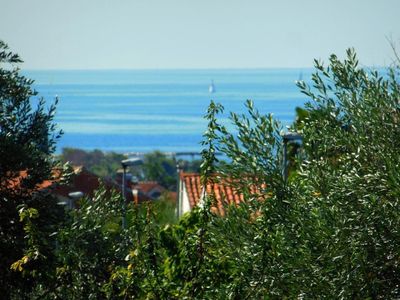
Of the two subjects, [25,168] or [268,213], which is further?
[25,168]

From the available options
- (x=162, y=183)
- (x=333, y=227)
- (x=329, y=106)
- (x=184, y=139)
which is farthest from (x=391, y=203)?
(x=184, y=139)

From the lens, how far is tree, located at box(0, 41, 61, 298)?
37.3 ft

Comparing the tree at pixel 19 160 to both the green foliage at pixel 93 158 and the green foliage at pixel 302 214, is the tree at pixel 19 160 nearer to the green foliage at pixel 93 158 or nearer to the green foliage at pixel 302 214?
the green foliage at pixel 302 214

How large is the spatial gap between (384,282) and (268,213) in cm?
114

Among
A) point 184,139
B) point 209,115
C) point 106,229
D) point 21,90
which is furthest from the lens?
point 184,139

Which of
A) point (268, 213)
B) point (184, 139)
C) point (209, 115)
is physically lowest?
point (268, 213)

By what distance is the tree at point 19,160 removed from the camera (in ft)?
37.3

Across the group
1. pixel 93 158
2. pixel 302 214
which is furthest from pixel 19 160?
pixel 93 158

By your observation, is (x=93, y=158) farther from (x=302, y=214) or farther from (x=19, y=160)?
(x=302, y=214)

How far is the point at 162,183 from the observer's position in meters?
87.2

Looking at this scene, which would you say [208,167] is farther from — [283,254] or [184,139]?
[184,139]

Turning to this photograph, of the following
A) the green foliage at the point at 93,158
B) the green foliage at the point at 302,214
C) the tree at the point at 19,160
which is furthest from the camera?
the green foliage at the point at 93,158

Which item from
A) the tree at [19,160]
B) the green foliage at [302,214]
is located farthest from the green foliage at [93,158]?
the green foliage at [302,214]

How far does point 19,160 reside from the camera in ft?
38.7
